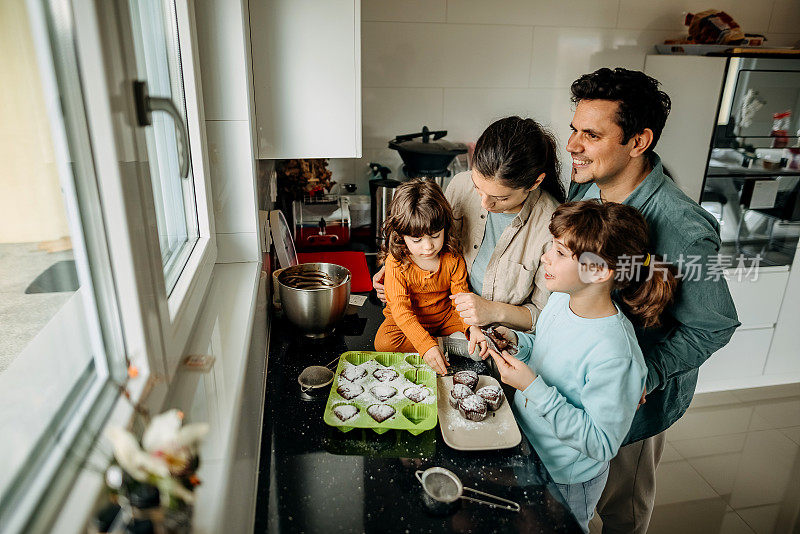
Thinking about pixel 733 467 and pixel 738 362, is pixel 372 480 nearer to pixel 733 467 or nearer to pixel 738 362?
pixel 733 467

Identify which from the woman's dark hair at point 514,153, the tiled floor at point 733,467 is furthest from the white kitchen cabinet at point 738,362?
the woman's dark hair at point 514,153

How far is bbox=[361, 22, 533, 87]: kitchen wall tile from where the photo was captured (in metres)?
2.51

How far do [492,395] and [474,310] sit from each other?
11.0 inches

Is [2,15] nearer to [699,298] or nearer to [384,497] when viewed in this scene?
[384,497]

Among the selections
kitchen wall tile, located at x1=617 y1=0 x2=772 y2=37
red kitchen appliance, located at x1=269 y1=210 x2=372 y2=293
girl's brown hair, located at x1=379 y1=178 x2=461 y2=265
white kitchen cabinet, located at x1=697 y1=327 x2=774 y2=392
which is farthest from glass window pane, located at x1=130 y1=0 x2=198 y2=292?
white kitchen cabinet, located at x1=697 y1=327 x2=774 y2=392

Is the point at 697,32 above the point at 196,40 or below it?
above

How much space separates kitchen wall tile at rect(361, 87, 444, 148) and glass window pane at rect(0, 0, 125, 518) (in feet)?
6.56

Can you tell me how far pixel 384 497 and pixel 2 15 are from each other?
0.91 m

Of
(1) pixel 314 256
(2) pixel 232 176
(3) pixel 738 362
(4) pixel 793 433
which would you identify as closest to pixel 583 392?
(2) pixel 232 176

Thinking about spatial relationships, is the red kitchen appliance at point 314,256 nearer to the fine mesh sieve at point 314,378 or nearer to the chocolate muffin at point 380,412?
the fine mesh sieve at point 314,378

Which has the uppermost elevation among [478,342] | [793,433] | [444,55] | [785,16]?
[785,16]

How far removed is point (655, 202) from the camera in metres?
1.32

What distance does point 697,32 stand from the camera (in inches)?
104

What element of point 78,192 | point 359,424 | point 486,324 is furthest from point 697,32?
point 78,192
